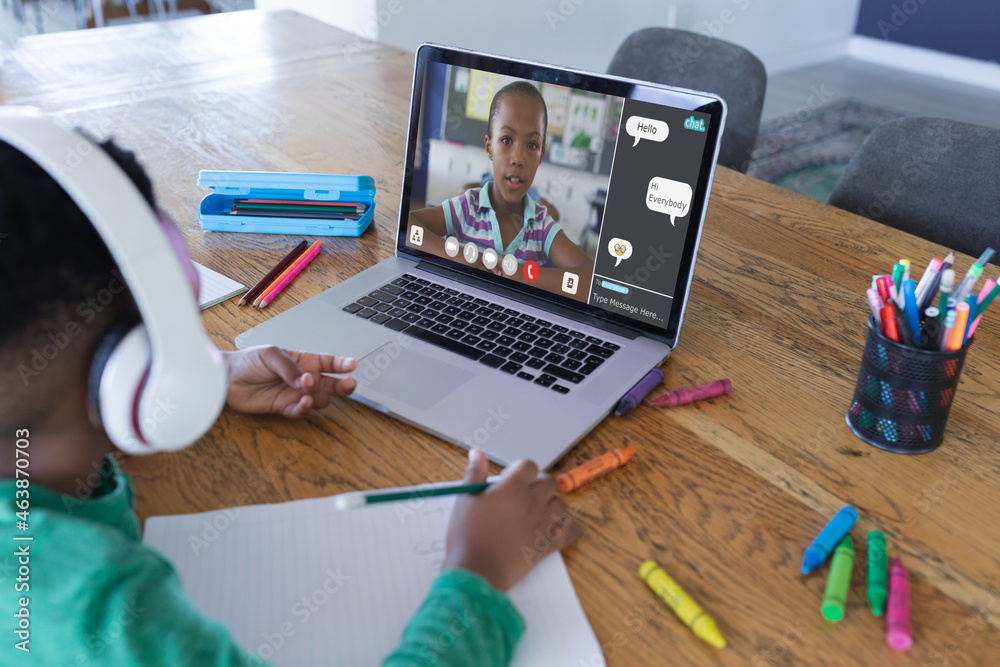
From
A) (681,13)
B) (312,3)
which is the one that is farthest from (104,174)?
(681,13)

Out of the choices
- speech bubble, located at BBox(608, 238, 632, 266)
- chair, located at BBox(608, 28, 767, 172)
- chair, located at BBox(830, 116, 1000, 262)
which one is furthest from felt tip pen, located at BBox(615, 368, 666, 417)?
chair, located at BBox(608, 28, 767, 172)

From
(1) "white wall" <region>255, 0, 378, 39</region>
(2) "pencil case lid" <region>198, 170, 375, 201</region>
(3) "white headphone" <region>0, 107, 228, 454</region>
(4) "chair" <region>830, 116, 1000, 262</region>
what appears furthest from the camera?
(1) "white wall" <region>255, 0, 378, 39</region>

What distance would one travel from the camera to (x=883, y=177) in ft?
4.35

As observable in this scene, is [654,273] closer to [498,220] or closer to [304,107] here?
[498,220]

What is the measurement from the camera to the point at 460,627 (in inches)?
20.7

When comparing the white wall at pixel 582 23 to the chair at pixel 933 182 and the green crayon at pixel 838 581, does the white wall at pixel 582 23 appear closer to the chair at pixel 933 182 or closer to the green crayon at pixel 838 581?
the chair at pixel 933 182

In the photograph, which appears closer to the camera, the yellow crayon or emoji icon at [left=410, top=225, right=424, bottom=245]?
the yellow crayon

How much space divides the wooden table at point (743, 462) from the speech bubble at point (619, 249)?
0.43 feet

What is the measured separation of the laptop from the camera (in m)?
0.78

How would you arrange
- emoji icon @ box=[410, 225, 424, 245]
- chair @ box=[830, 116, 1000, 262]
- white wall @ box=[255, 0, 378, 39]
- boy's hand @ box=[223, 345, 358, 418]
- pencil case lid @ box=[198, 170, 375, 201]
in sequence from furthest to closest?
white wall @ box=[255, 0, 378, 39] < chair @ box=[830, 116, 1000, 262] < pencil case lid @ box=[198, 170, 375, 201] < emoji icon @ box=[410, 225, 424, 245] < boy's hand @ box=[223, 345, 358, 418]

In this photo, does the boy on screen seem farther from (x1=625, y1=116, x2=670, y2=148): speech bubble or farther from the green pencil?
the green pencil

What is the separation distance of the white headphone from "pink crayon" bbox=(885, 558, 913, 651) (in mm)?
507

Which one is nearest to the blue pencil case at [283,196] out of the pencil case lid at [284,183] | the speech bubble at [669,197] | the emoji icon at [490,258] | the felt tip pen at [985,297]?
the pencil case lid at [284,183]

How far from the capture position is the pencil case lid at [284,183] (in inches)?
43.7
